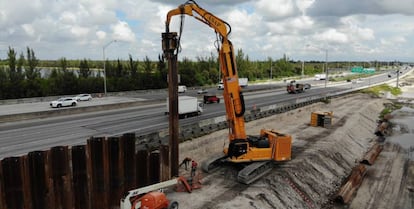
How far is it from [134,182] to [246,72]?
116013 mm

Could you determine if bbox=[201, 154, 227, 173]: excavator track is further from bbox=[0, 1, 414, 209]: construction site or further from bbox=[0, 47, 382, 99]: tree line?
bbox=[0, 47, 382, 99]: tree line

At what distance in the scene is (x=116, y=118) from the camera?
38500 millimetres

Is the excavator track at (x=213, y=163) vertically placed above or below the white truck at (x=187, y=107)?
below

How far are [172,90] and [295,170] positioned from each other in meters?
9.64

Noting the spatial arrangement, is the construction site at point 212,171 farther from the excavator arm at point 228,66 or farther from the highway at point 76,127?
the highway at point 76,127

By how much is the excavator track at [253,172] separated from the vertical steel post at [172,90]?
360cm

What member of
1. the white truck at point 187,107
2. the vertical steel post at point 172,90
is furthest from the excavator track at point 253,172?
the white truck at point 187,107

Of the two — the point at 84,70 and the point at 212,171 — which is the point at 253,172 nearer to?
the point at 212,171

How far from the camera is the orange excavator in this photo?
17453 mm

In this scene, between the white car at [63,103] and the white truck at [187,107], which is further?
the white car at [63,103]

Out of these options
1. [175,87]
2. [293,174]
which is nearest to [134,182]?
[175,87]

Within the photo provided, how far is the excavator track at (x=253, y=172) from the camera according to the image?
57.0ft

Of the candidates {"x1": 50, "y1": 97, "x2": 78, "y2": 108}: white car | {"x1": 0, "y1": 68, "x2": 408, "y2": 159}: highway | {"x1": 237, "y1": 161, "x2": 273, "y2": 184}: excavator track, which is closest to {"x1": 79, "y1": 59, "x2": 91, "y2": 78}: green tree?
{"x1": 50, "y1": 97, "x2": 78, "y2": 108}: white car

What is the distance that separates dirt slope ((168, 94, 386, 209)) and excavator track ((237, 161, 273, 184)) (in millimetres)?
303
